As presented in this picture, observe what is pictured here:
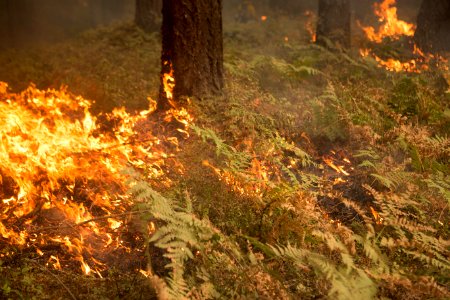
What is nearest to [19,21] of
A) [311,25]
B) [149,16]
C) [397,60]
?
[149,16]

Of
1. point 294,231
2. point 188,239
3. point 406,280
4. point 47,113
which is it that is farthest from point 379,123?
point 47,113

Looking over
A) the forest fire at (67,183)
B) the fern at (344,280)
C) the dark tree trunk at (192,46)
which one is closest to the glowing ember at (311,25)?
the dark tree trunk at (192,46)

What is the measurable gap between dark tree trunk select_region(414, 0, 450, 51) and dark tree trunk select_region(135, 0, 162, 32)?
21.9ft

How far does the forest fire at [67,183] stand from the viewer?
341cm

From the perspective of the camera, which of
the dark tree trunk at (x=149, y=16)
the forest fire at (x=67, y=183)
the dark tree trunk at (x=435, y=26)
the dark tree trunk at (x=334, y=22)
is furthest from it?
the dark tree trunk at (x=149, y=16)

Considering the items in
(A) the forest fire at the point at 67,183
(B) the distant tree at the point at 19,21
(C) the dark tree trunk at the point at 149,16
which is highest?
(C) the dark tree trunk at the point at 149,16

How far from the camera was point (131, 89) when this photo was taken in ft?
22.9

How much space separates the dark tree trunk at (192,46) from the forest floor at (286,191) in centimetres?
34

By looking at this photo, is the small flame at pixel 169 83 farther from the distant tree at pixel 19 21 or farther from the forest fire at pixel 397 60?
the distant tree at pixel 19 21

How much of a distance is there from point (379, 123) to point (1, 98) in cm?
487

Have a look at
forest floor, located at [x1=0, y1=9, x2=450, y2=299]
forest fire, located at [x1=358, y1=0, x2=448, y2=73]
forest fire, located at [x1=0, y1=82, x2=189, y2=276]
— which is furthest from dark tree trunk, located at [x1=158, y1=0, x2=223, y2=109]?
forest fire, located at [x1=358, y1=0, x2=448, y2=73]

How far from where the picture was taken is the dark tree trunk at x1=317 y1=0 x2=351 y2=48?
9.58 m

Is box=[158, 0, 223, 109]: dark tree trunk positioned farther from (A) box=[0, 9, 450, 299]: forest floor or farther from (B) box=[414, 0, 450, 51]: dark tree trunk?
(B) box=[414, 0, 450, 51]: dark tree trunk

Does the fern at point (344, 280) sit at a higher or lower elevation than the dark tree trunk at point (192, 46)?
lower
